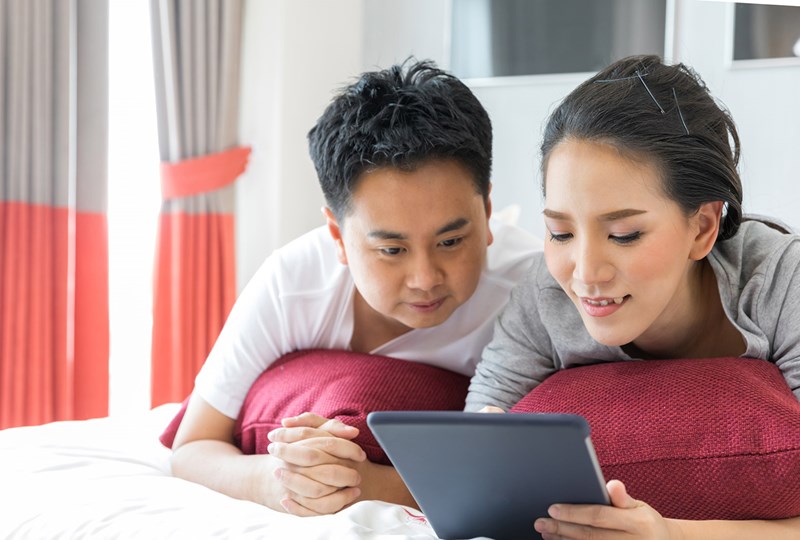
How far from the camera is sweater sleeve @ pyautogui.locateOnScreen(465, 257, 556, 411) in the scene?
4.76 feet

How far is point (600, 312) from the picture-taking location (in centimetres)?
125

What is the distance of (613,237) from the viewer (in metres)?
1.22

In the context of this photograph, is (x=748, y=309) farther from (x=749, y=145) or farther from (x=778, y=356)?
(x=749, y=145)

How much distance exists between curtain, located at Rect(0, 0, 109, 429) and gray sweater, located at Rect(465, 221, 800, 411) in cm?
172

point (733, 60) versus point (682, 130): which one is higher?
point (733, 60)

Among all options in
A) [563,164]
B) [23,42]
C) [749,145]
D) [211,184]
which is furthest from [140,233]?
[563,164]

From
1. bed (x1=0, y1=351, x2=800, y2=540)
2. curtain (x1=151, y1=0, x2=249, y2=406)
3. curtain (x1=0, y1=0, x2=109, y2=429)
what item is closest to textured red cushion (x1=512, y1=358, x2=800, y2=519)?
bed (x1=0, y1=351, x2=800, y2=540)

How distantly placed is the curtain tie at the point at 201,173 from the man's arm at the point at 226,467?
1.50 meters

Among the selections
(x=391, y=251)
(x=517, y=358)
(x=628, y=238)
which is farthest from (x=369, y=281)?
(x=628, y=238)

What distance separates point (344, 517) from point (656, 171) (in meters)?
0.63

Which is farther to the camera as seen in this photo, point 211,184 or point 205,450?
point 211,184

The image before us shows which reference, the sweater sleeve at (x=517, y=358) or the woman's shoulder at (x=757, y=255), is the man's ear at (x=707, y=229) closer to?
the woman's shoulder at (x=757, y=255)

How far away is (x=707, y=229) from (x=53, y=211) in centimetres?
210

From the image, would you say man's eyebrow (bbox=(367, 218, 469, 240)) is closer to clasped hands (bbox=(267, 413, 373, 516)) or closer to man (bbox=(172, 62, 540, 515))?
man (bbox=(172, 62, 540, 515))
